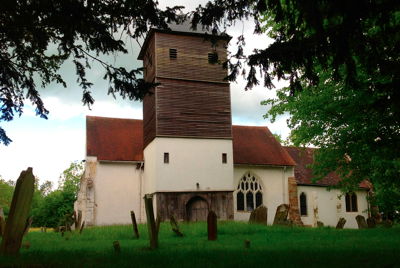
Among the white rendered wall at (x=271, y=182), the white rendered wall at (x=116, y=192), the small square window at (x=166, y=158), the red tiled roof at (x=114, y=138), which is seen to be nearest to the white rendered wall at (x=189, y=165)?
the small square window at (x=166, y=158)

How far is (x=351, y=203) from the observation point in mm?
34219

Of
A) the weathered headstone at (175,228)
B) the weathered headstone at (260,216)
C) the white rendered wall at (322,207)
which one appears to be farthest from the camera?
the white rendered wall at (322,207)

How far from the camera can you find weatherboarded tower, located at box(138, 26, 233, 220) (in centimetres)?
2725

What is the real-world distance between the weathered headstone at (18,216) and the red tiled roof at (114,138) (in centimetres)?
2124

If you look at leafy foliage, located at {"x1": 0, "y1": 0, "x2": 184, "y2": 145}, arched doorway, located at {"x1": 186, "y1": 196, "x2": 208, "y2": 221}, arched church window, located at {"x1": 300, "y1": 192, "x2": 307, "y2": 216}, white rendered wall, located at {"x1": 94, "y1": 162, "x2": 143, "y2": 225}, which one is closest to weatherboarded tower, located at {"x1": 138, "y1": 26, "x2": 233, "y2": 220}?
arched doorway, located at {"x1": 186, "y1": 196, "x2": 208, "y2": 221}

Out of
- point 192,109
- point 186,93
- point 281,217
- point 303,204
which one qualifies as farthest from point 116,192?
point 303,204

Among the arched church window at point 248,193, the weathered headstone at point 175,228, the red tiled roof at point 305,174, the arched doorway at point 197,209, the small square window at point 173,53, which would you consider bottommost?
the weathered headstone at point 175,228

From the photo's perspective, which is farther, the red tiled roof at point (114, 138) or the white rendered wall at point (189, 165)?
the red tiled roof at point (114, 138)

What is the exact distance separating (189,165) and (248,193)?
554 centimetres

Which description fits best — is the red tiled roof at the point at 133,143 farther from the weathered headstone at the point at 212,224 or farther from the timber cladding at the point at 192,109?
the weathered headstone at the point at 212,224

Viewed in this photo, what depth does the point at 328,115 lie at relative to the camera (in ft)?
65.9

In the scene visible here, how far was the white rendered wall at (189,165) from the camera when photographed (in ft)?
89.0

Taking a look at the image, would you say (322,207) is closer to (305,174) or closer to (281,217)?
(305,174)

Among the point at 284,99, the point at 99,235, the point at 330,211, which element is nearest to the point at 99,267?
the point at 99,235
